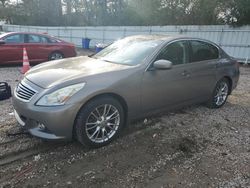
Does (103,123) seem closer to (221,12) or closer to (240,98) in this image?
(240,98)

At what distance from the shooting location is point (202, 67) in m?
4.79

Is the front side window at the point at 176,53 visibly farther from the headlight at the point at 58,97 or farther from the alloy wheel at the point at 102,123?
the headlight at the point at 58,97

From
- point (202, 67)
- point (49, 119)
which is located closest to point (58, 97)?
point (49, 119)

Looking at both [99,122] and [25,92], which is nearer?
[25,92]

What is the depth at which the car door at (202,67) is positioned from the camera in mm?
4676

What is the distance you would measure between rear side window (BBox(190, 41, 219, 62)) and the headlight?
8.37 feet

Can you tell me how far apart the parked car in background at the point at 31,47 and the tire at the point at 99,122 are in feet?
23.6

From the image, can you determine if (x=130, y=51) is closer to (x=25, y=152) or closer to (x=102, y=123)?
(x=102, y=123)

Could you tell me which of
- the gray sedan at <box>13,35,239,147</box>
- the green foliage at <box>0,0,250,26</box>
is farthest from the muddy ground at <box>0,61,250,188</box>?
the green foliage at <box>0,0,250,26</box>

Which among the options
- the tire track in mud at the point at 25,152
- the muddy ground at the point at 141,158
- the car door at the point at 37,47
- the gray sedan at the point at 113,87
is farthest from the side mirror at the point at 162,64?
the car door at the point at 37,47

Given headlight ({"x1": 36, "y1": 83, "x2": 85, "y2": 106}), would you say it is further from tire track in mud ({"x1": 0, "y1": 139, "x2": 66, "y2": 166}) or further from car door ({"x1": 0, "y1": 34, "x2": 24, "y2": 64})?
car door ({"x1": 0, "y1": 34, "x2": 24, "y2": 64})

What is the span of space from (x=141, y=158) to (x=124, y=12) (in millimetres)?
22307

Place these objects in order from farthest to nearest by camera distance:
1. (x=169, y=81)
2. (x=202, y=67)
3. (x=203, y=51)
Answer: (x=203, y=51), (x=202, y=67), (x=169, y=81)

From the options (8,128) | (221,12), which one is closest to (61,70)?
(8,128)
